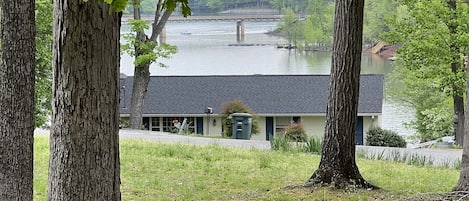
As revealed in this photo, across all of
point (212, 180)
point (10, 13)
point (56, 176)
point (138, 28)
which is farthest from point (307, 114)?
point (56, 176)

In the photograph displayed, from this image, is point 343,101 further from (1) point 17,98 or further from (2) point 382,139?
(2) point 382,139

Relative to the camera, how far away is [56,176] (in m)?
2.44

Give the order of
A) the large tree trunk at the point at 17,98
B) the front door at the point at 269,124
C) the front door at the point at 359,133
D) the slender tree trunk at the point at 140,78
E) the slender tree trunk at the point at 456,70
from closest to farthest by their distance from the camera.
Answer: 1. the large tree trunk at the point at 17,98
2. the slender tree trunk at the point at 456,70
3. the slender tree trunk at the point at 140,78
4. the front door at the point at 359,133
5. the front door at the point at 269,124

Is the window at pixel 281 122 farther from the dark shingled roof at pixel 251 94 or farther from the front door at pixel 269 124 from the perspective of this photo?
the dark shingled roof at pixel 251 94

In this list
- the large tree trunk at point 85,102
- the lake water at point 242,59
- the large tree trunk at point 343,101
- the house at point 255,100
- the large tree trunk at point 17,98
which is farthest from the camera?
the lake water at point 242,59

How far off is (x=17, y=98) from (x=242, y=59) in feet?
124

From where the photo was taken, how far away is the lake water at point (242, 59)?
113 feet

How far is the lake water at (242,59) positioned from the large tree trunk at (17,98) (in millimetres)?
20329

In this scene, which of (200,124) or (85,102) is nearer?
(85,102)

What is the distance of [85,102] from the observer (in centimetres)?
234

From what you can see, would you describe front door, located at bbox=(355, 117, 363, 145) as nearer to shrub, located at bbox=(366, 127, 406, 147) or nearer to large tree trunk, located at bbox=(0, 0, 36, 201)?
shrub, located at bbox=(366, 127, 406, 147)

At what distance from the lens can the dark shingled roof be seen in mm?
25203

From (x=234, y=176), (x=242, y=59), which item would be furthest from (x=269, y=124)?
(x=234, y=176)

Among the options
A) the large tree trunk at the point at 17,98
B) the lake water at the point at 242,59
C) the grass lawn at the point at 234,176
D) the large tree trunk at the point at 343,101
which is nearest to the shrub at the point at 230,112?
the lake water at the point at 242,59
